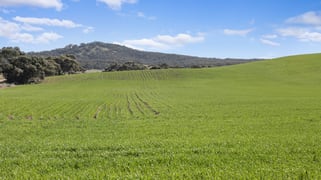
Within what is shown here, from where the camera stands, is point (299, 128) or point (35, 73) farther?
point (35, 73)

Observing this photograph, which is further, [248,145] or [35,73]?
[35,73]

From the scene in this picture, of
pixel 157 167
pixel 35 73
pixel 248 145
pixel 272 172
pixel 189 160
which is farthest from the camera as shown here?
pixel 35 73

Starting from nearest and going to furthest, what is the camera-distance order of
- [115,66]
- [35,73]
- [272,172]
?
[272,172] < [35,73] < [115,66]

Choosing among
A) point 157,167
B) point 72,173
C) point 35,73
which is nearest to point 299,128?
point 157,167

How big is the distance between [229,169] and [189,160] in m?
1.61

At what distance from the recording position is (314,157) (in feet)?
37.0

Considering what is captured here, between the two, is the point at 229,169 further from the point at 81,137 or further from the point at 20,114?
the point at 20,114

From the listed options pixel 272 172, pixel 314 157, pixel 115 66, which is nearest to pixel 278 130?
pixel 314 157

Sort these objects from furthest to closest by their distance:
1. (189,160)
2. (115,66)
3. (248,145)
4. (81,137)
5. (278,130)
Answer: (115,66) < (278,130) < (81,137) < (248,145) < (189,160)

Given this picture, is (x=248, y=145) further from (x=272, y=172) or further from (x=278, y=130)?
(x=278, y=130)

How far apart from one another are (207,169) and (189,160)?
1.22m

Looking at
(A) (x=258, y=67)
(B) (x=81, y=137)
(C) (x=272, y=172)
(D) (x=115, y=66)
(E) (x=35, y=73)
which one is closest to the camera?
(C) (x=272, y=172)

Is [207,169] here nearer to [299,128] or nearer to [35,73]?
[299,128]

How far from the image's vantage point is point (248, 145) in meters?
13.3
